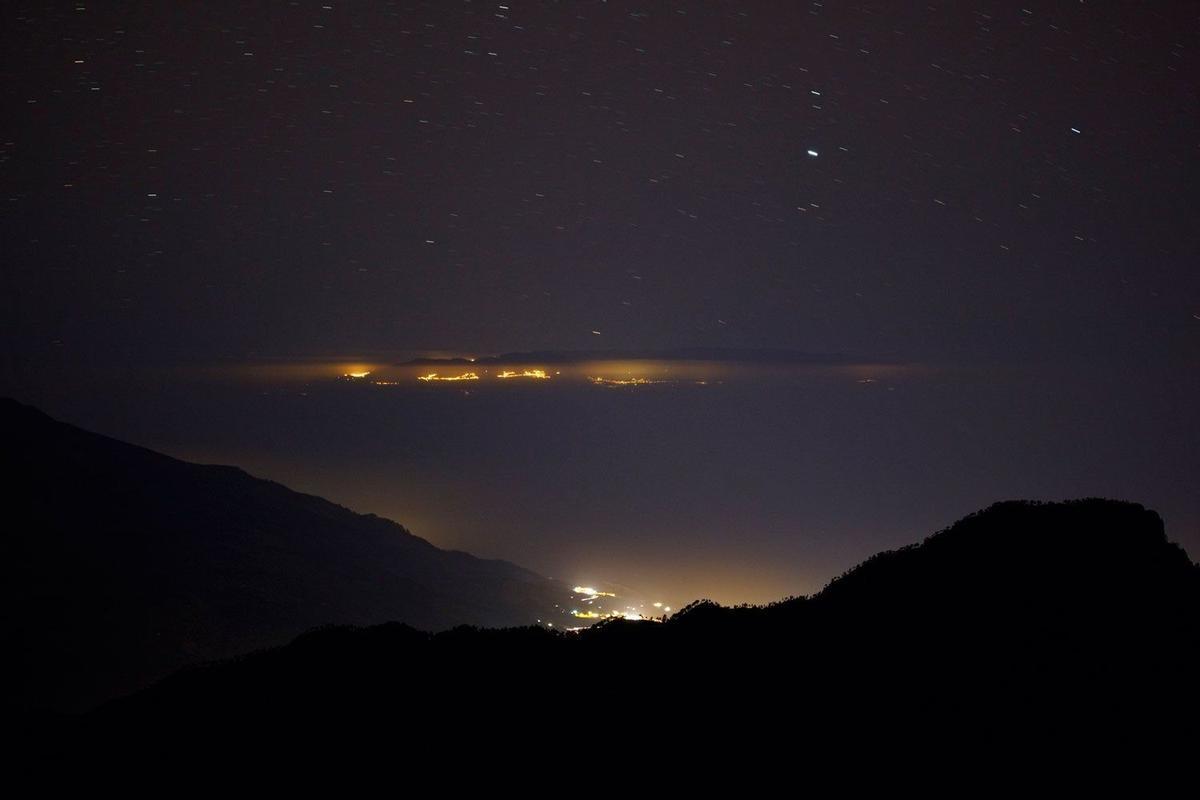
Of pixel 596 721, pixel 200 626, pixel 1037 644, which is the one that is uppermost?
pixel 1037 644

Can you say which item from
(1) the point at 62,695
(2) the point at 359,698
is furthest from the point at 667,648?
(1) the point at 62,695

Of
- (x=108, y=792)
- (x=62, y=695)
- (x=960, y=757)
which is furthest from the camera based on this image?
(x=62, y=695)

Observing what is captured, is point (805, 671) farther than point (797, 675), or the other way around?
point (805, 671)

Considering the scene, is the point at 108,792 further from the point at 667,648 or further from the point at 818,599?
the point at 818,599

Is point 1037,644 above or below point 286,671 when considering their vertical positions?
above

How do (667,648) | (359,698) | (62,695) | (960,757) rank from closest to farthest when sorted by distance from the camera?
1. (960,757)
2. (359,698)
3. (667,648)
4. (62,695)

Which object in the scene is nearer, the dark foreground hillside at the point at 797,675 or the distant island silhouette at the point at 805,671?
the dark foreground hillside at the point at 797,675

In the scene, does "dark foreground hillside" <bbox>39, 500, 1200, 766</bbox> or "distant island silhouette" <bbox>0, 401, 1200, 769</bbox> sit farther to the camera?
"distant island silhouette" <bbox>0, 401, 1200, 769</bbox>

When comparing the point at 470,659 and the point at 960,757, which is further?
the point at 470,659
